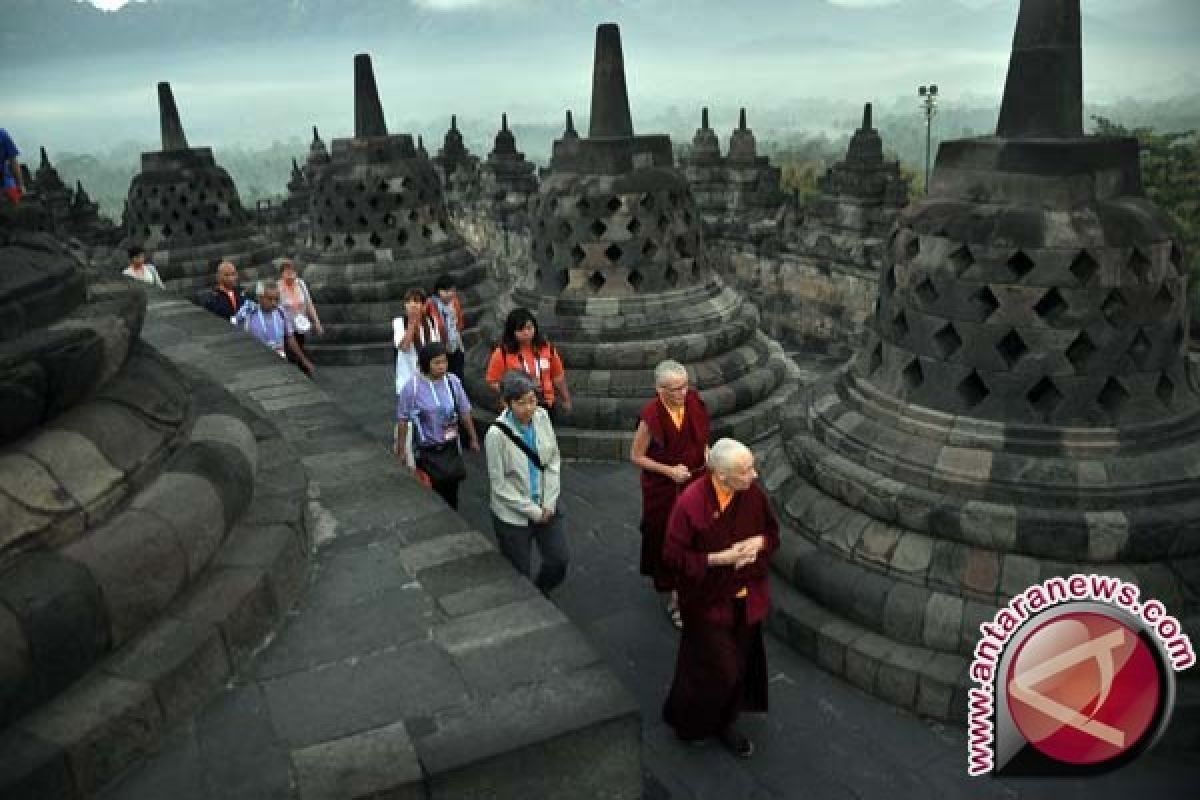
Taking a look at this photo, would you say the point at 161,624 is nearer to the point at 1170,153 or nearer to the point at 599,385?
the point at 599,385

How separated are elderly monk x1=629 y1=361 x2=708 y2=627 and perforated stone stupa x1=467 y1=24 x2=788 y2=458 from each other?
9.49 ft

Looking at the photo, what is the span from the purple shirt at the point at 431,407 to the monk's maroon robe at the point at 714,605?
2086 millimetres

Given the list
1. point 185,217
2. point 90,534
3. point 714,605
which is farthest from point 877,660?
point 185,217

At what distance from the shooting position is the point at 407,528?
4.31 m

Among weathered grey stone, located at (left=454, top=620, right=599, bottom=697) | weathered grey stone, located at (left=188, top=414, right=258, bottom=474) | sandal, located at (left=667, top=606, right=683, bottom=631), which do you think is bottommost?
sandal, located at (left=667, top=606, right=683, bottom=631)

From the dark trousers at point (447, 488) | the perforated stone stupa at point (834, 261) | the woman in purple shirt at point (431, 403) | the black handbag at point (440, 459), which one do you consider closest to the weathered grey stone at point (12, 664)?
the woman in purple shirt at point (431, 403)

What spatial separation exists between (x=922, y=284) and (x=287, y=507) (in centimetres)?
355

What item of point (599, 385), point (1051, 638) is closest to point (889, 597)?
point (1051, 638)

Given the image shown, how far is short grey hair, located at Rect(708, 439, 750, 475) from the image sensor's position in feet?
11.9

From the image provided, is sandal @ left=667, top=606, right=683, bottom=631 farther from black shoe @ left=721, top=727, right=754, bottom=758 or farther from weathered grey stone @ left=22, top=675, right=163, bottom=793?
weathered grey stone @ left=22, top=675, right=163, bottom=793

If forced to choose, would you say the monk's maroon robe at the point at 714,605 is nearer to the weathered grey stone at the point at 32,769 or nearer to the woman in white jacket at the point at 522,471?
the woman in white jacket at the point at 522,471

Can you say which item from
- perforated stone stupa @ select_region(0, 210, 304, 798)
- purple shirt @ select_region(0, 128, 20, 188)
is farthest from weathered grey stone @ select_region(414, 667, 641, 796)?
purple shirt @ select_region(0, 128, 20, 188)

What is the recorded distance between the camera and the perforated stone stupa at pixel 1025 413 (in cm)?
436

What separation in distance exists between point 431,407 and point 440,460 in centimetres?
39
